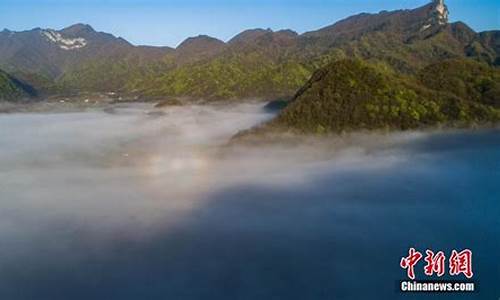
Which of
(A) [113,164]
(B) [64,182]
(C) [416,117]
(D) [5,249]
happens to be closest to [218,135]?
(A) [113,164]

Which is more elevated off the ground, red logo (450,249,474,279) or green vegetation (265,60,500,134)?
green vegetation (265,60,500,134)

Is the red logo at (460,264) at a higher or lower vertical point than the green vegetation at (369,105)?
lower

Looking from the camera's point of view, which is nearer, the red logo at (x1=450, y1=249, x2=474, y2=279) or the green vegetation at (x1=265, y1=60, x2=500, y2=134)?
the red logo at (x1=450, y1=249, x2=474, y2=279)

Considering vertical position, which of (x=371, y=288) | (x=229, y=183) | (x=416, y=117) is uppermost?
(x=416, y=117)

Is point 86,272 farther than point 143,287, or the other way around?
point 86,272

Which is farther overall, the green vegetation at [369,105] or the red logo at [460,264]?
the green vegetation at [369,105]

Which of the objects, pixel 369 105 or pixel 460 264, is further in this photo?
pixel 369 105

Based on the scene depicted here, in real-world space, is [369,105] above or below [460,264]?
above

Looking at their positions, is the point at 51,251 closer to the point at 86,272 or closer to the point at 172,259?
the point at 86,272
